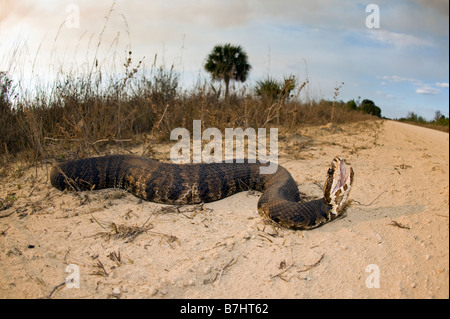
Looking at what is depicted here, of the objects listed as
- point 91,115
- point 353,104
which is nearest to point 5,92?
point 91,115

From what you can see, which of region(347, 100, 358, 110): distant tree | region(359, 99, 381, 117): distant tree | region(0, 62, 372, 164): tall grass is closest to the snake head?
region(0, 62, 372, 164): tall grass

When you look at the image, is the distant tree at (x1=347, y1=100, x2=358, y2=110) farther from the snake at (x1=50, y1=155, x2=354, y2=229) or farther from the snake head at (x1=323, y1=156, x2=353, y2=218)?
the snake head at (x1=323, y1=156, x2=353, y2=218)

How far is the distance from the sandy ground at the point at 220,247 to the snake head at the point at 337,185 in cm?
21

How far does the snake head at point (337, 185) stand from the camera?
3.37 meters

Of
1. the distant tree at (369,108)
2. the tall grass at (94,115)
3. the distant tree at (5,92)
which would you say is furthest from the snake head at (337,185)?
the distant tree at (369,108)

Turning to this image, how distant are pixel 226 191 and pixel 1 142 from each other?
4884 mm

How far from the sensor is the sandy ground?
256 centimetres

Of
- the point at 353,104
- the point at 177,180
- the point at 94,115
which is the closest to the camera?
the point at 177,180

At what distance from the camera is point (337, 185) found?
3453 millimetres

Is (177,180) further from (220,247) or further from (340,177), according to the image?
(340,177)

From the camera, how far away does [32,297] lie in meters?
2.53

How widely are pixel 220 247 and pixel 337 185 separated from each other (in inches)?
56.0

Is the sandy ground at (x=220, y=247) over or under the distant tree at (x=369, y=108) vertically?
under

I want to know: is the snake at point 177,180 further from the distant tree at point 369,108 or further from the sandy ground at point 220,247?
the distant tree at point 369,108
